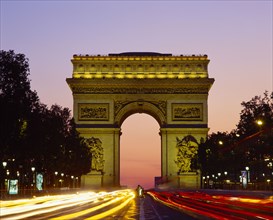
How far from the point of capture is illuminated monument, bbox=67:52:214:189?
114 meters

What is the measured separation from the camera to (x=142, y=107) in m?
A: 116

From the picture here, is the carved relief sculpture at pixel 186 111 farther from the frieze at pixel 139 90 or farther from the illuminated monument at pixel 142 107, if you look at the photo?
the frieze at pixel 139 90

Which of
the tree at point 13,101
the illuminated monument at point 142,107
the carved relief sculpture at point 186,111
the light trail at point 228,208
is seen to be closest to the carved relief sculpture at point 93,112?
the illuminated monument at point 142,107

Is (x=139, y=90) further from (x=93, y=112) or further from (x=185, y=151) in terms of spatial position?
(x=185, y=151)

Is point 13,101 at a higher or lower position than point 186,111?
lower

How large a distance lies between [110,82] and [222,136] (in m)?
21.4

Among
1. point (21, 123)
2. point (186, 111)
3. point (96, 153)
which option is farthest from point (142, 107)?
point (21, 123)

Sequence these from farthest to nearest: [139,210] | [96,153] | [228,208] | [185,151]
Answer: [96,153]
[185,151]
[228,208]
[139,210]

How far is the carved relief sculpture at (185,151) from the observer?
373ft

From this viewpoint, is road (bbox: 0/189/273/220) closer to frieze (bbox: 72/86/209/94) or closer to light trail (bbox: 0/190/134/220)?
light trail (bbox: 0/190/134/220)

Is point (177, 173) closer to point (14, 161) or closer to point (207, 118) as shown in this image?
point (207, 118)

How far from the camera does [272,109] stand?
86.1 metres

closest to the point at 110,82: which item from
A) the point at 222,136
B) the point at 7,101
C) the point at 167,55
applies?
the point at 167,55

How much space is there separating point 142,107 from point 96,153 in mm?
11239
